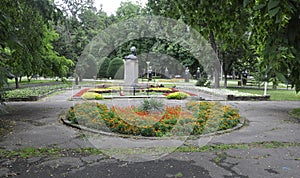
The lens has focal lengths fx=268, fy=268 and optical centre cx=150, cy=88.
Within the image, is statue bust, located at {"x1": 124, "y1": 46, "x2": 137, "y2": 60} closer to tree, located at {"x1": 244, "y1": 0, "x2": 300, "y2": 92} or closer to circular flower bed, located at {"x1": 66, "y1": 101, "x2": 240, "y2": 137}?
circular flower bed, located at {"x1": 66, "y1": 101, "x2": 240, "y2": 137}

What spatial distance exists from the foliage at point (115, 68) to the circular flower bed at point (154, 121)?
1163cm

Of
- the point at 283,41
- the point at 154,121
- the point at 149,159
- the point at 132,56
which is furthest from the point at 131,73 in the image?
the point at 283,41

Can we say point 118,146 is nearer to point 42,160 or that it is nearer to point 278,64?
point 42,160

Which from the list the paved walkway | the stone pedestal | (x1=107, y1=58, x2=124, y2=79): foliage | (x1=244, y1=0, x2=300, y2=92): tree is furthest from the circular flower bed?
(x1=107, y1=58, x2=124, y2=79): foliage

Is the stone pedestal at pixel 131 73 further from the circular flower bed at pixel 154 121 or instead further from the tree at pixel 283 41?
the tree at pixel 283 41

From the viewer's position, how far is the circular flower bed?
23.4ft

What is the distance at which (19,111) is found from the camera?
11109mm

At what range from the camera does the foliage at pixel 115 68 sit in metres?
20.8

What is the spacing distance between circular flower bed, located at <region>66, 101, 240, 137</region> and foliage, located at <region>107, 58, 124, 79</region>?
38.2ft

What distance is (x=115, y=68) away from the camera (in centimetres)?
2180

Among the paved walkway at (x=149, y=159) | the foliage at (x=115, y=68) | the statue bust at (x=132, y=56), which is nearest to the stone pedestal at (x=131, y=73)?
the statue bust at (x=132, y=56)

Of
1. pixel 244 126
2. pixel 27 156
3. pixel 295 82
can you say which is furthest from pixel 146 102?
pixel 295 82

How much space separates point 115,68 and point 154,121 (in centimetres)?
1478

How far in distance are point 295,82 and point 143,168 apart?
3.25 metres
